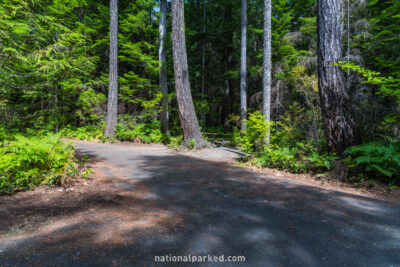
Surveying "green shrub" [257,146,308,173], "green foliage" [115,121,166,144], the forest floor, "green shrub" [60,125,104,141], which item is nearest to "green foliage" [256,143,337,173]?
"green shrub" [257,146,308,173]

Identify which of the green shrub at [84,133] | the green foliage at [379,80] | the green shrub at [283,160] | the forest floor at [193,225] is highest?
the green foliage at [379,80]

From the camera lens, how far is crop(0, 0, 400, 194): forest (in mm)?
4961

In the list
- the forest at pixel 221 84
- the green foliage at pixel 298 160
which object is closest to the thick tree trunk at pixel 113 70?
the forest at pixel 221 84

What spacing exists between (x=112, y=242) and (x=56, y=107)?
1549 cm

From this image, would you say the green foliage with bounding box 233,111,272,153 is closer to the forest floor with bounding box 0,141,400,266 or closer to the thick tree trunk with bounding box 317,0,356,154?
the thick tree trunk with bounding box 317,0,356,154

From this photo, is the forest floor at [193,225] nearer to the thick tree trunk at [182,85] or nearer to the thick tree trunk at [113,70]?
the thick tree trunk at [182,85]

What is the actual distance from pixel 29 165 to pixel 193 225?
146 inches

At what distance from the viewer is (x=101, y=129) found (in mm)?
14078

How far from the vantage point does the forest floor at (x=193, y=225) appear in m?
1.97

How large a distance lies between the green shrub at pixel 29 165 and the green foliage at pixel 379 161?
6.71 m

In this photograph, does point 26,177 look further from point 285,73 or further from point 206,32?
A: point 206,32

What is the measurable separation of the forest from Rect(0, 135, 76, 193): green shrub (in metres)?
0.02

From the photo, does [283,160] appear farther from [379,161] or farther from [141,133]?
[141,133]

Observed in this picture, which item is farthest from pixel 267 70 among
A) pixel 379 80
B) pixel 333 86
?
pixel 379 80
